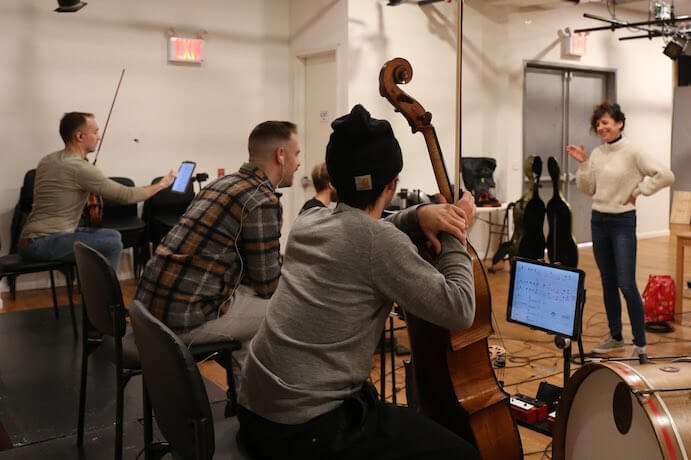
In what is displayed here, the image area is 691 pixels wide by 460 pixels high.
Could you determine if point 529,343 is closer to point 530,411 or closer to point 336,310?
point 530,411

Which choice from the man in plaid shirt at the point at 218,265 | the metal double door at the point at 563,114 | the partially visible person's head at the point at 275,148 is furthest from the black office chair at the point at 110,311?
the metal double door at the point at 563,114

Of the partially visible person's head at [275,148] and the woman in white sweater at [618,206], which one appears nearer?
the partially visible person's head at [275,148]

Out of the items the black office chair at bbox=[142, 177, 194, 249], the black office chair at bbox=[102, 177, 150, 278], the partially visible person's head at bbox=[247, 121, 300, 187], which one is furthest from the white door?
the partially visible person's head at bbox=[247, 121, 300, 187]

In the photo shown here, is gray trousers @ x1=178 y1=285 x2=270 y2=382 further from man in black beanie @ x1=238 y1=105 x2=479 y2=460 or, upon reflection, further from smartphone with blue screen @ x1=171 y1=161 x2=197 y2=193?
smartphone with blue screen @ x1=171 y1=161 x2=197 y2=193

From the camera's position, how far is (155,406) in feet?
5.68

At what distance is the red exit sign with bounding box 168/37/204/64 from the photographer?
648 cm

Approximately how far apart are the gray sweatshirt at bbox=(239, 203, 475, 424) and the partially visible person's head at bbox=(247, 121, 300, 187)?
1.03 metres

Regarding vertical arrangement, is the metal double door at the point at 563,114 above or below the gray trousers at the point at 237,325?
above

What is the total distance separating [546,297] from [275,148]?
1.27 metres

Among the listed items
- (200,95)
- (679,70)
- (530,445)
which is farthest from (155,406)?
(679,70)

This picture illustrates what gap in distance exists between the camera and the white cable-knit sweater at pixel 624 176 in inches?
163

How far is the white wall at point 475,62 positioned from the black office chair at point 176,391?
5248 millimetres

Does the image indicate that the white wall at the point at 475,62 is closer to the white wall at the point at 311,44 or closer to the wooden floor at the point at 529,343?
the white wall at the point at 311,44

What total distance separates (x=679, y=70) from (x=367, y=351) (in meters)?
9.79
